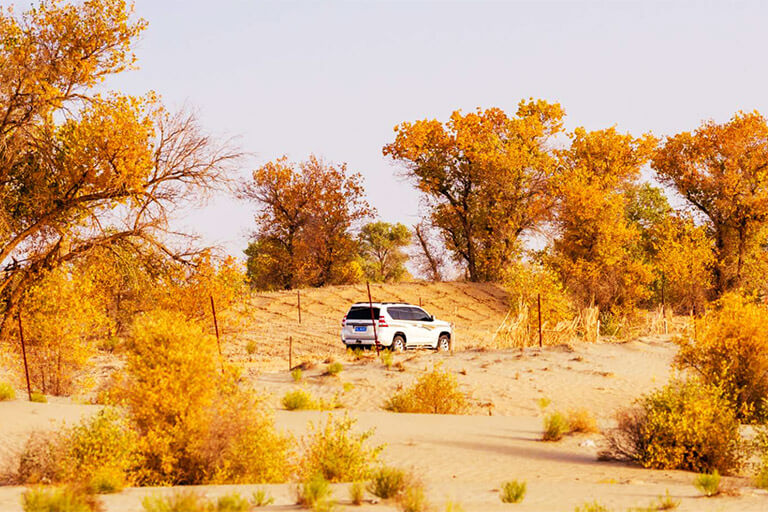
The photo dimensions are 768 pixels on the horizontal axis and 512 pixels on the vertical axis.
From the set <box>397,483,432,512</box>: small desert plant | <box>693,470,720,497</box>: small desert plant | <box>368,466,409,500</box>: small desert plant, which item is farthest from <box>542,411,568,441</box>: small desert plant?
<box>397,483,432,512</box>: small desert plant

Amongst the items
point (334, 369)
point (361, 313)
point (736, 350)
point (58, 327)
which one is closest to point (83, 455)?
point (58, 327)

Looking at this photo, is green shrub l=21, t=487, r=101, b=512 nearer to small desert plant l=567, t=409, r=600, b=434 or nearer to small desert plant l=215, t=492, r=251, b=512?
small desert plant l=215, t=492, r=251, b=512

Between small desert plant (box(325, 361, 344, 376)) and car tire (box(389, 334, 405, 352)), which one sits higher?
car tire (box(389, 334, 405, 352))

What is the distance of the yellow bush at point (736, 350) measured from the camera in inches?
644

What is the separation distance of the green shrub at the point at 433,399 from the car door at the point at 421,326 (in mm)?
10648

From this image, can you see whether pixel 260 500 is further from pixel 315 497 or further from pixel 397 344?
pixel 397 344

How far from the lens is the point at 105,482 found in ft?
32.7

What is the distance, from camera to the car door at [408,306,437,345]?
30.7 meters

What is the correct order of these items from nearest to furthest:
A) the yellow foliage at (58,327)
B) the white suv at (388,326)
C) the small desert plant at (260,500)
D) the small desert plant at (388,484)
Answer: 1. the small desert plant at (260,500)
2. the small desert plant at (388,484)
3. the yellow foliage at (58,327)
4. the white suv at (388,326)

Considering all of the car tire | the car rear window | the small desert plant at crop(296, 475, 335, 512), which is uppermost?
the car rear window

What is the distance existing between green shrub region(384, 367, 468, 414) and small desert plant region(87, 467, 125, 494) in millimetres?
10107

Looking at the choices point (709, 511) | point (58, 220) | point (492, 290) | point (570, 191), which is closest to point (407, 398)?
point (58, 220)

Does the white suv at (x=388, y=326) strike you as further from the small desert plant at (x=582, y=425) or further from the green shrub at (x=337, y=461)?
the green shrub at (x=337, y=461)

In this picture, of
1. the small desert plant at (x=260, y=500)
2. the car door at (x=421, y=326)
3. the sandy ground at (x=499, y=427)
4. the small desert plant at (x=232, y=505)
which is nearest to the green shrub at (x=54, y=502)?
the sandy ground at (x=499, y=427)
